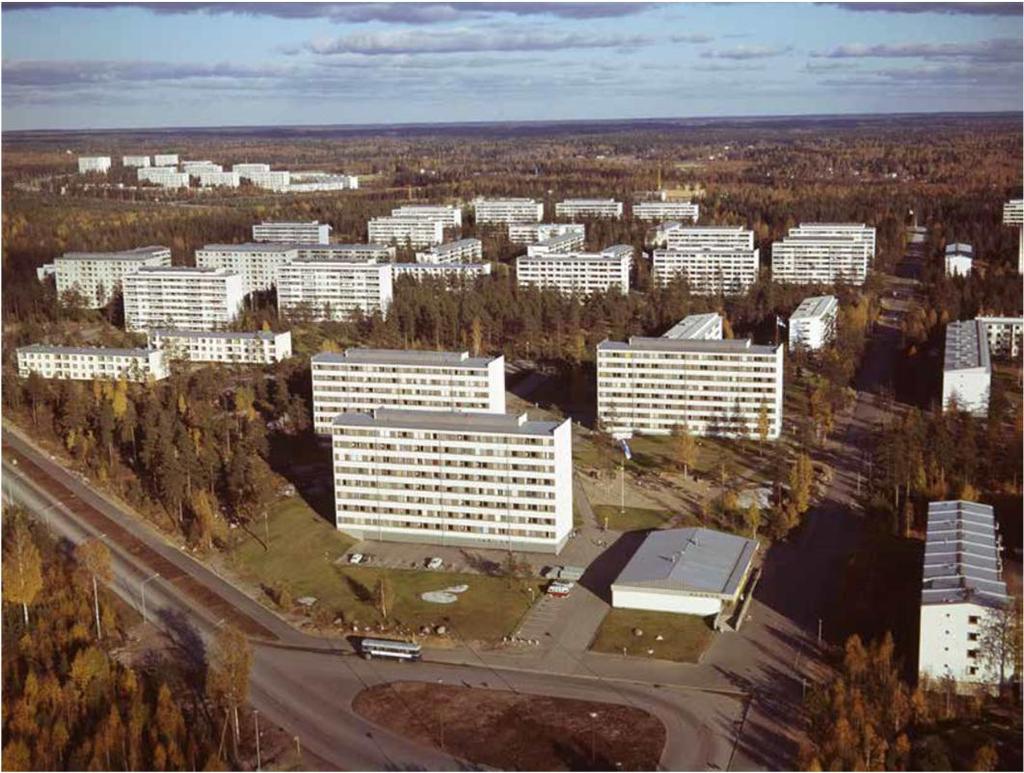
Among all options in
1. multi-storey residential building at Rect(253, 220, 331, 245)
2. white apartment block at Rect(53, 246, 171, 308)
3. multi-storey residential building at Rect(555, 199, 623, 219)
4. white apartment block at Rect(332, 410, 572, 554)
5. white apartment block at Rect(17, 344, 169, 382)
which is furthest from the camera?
multi-storey residential building at Rect(555, 199, 623, 219)

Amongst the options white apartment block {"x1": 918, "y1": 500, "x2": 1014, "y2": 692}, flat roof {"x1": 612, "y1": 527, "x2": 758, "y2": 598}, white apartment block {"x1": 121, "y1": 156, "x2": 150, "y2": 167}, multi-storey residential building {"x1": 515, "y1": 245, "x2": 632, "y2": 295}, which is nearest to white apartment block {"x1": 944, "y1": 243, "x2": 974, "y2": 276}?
multi-storey residential building {"x1": 515, "y1": 245, "x2": 632, "y2": 295}

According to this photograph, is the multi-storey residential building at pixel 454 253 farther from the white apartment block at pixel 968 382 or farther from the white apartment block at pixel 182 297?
the white apartment block at pixel 968 382

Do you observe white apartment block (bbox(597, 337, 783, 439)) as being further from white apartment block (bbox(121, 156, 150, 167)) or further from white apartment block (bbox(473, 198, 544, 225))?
white apartment block (bbox(121, 156, 150, 167))

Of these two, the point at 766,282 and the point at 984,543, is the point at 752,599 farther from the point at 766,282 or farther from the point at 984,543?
the point at 766,282

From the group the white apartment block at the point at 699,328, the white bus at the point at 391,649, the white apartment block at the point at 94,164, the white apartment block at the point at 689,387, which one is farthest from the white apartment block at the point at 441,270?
the white bus at the point at 391,649

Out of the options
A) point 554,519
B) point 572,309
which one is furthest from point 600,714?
point 572,309

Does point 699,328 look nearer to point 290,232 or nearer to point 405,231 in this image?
point 405,231

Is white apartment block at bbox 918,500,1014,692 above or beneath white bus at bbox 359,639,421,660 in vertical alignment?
above
